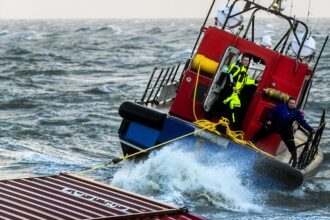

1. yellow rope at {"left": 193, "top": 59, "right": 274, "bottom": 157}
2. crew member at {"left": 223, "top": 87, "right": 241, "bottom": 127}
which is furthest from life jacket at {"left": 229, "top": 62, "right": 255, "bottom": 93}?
yellow rope at {"left": 193, "top": 59, "right": 274, "bottom": 157}

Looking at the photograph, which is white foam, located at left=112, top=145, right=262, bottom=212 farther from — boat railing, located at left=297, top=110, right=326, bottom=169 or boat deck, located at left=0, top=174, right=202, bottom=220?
boat deck, located at left=0, top=174, right=202, bottom=220

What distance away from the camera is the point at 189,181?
13836mm

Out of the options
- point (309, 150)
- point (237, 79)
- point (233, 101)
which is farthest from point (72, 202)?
Result: point (309, 150)

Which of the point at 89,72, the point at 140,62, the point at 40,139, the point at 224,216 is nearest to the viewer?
the point at 224,216

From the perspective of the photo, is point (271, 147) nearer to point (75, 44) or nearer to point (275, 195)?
point (275, 195)

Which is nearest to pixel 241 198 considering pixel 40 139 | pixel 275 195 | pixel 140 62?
pixel 275 195

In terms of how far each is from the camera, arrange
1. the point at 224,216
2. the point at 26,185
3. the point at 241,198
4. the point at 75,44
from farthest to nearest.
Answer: the point at 75,44
the point at 241,198
the point at 224,216
the point at 26,185

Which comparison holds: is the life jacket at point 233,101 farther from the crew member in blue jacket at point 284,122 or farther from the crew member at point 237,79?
the crew member in blue jacket at point 284,122

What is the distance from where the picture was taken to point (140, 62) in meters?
42.7

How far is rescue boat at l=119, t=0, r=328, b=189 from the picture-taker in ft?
44.6

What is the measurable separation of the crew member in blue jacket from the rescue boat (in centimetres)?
18

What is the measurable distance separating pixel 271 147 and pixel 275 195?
109 cm

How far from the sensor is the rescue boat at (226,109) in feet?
44.6

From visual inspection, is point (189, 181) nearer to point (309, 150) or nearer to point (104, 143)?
point (309, 150)
